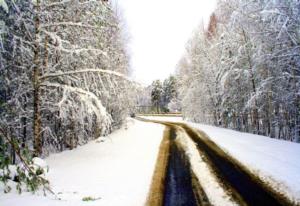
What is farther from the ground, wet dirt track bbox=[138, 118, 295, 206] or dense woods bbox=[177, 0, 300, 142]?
dense woods bbox=[177, 0, 300, 142]

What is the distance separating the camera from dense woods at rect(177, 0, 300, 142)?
1620 centimetres

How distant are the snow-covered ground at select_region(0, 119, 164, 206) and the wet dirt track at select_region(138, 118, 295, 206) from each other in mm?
663

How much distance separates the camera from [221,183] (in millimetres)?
9531

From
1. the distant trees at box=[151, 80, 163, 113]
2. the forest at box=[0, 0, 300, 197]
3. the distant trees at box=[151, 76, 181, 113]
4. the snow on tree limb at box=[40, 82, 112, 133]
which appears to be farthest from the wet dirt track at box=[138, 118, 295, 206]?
the distant trees at box=[151, 80, 163, 113]

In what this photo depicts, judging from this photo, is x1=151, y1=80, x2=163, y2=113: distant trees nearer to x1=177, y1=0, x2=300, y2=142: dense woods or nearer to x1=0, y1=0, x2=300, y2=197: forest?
x1=177, y1=0, x2=300, y2=142: dense woods

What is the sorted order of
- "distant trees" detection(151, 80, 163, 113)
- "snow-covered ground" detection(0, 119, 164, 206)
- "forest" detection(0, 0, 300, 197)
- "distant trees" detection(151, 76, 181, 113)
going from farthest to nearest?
"distant trees" detection(151, 80, 163, 113)
"distant trees" detection(151, 76, 181, 113)
"forest" detection(0, 0, 300, 197)
"snow-covered ground" detection(0, 119, 164, 206)

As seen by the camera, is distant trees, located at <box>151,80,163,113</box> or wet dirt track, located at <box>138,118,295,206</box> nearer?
wet dirt track, located at <box>138,118,295,206</box>

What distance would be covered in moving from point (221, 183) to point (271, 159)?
367 centimetres

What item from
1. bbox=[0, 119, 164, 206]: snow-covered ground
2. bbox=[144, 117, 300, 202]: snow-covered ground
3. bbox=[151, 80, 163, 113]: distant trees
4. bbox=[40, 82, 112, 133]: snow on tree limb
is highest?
bbox=[151, 80, 163, 113]: distant trees

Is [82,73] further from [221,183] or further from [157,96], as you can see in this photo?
[157,96]

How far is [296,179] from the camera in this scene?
9.25 m

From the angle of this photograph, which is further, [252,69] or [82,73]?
[252,69]

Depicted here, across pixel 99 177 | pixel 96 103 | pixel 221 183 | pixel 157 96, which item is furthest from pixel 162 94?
pixel 221 183

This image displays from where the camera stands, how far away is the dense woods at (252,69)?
1620 centimetres
